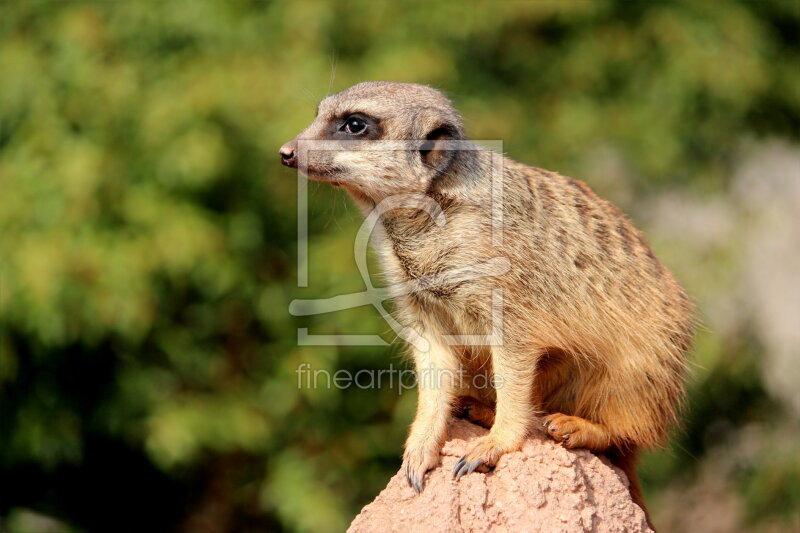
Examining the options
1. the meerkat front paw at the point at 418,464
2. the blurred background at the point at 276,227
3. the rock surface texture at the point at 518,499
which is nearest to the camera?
the rock surface texture at the point at 518,499

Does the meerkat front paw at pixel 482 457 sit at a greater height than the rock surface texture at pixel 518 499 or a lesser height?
greater

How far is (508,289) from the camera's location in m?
3.23

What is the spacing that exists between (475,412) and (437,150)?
87 cm

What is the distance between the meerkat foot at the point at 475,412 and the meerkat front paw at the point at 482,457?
0.29 m

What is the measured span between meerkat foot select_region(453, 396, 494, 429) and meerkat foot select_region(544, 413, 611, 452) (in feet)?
0.74

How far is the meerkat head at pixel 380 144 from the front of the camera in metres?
3.34

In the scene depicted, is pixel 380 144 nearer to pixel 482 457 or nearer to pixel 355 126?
pixel 355 126

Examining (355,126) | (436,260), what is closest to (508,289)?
(436,260)

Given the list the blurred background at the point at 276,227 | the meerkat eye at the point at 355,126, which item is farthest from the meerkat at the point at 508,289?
the blurred background at the point at 276,227

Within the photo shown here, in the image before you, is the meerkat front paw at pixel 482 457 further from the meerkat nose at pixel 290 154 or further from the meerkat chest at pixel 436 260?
the meerkat nose at pixel 290 154

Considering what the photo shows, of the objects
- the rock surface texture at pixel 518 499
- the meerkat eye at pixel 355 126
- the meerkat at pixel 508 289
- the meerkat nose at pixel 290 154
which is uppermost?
the meerkat eye at pixel 355 126

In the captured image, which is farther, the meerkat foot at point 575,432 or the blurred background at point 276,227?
the blurred background at point 276,227

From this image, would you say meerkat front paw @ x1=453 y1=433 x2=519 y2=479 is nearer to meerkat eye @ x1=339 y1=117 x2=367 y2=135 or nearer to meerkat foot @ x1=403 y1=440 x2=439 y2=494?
meerkat foot @ x1=403 y1=440 x2=439 y2=494

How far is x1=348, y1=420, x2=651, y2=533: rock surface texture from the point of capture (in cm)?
299
